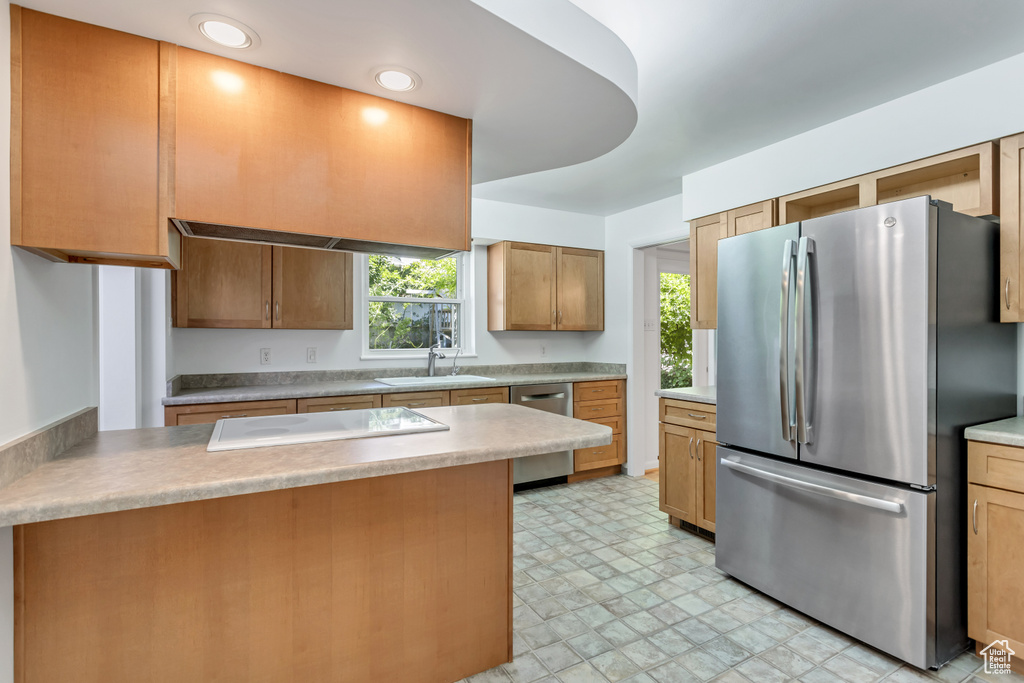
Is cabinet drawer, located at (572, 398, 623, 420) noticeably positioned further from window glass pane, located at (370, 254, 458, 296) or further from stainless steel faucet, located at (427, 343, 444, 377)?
window glass pane, located at (370, 254, 458, 296)

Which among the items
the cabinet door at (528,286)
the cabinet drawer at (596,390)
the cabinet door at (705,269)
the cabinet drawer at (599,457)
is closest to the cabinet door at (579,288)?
the cabinet door at (528,286)

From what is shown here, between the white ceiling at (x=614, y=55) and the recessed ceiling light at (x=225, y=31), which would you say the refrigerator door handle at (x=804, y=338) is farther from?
the recessed ceiling light at (x=225, y=31)

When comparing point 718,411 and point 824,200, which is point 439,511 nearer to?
point 718,411

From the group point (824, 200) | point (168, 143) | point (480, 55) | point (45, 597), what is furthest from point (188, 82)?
point (824, 200)

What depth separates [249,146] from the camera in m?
1.45

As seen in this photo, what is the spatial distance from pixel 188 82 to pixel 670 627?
8.77ft

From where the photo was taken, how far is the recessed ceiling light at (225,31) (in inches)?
49.1

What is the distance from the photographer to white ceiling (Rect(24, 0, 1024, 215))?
1265 millimetres

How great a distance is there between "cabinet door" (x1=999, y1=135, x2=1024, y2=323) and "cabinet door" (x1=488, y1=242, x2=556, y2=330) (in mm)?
3033

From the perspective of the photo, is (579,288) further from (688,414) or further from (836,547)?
(836,547)

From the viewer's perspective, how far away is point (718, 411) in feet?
8.75

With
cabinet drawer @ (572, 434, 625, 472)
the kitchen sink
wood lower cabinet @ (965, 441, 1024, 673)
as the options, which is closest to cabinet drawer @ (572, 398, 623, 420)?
cabinet drawer @ (572, 434, 625, 472)

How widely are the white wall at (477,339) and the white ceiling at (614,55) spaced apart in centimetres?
158

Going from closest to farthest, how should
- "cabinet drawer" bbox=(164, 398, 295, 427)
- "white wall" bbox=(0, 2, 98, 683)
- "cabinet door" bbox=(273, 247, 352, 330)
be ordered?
"white wall" bbox=(0, 2, 98, 683), "cabinet drawer" bbox=(164, 398, 295, 427), "cabinet door" bbox=(273, 247, 352, 330)
